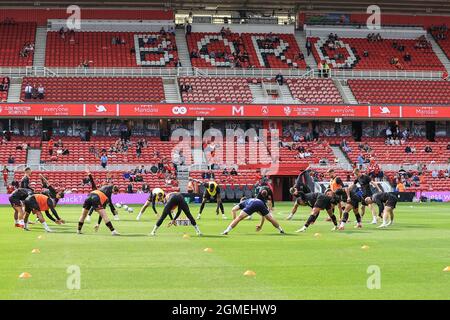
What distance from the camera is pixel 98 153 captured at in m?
64.9

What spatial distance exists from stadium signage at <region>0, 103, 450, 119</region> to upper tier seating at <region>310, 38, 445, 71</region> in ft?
24.3

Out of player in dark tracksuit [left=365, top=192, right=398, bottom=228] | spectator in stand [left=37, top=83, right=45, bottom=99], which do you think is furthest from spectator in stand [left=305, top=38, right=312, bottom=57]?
player in dark tracksuit [left=365, top=192, right=398, bottom=228]

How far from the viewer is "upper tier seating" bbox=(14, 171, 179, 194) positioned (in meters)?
59.9

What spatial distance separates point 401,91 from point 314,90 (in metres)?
8.02

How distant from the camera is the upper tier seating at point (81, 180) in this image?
59875 millimetres

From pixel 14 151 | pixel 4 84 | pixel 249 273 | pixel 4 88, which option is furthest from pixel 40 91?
pixel 249 273

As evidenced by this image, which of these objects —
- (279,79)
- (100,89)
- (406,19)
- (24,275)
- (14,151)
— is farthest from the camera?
(406,19)

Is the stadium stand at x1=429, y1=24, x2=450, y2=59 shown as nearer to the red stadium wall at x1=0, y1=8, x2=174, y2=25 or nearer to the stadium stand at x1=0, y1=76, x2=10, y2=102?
the red stadium wall at x1=0, y1=8, x2=174, y2=25

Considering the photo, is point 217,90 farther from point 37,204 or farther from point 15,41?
point 37,204

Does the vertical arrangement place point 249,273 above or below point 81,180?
below

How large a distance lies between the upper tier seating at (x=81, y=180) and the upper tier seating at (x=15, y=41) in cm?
1417

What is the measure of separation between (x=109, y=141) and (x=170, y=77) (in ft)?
27.9
